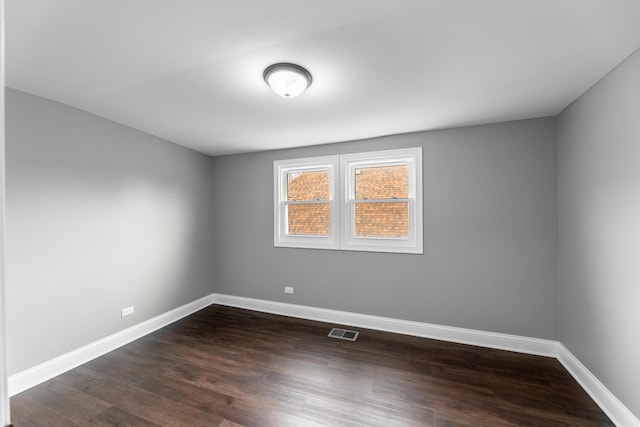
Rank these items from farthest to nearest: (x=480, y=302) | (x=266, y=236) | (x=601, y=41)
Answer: (x=266, y=236) → (x=480, y=302) → (x=601, y=41)

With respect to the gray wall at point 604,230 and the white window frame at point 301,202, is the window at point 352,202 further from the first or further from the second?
the gray wall at point 604,230

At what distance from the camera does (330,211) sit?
359cm

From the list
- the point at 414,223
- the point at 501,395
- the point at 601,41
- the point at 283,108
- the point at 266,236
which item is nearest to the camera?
the point at 601,41

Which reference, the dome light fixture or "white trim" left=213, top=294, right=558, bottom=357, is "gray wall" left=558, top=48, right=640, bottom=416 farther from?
the dome light fixture

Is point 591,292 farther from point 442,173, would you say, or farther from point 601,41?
point 601,41

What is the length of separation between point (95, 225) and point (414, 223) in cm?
340

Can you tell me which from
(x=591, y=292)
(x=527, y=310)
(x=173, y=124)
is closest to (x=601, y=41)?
(x=591, y=292)

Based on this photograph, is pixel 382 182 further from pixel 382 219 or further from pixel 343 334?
pixel 343 334

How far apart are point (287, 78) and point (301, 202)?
2.08 metres

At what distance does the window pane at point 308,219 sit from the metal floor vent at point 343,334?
1211 mm

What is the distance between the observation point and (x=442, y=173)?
3.03 meters

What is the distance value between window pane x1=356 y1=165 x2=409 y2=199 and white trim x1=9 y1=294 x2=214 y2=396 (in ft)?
9.55

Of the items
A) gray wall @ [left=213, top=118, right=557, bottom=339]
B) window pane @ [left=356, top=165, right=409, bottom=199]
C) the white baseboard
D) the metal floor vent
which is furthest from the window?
the metal floor vent

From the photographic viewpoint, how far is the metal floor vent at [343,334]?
3.05 m
